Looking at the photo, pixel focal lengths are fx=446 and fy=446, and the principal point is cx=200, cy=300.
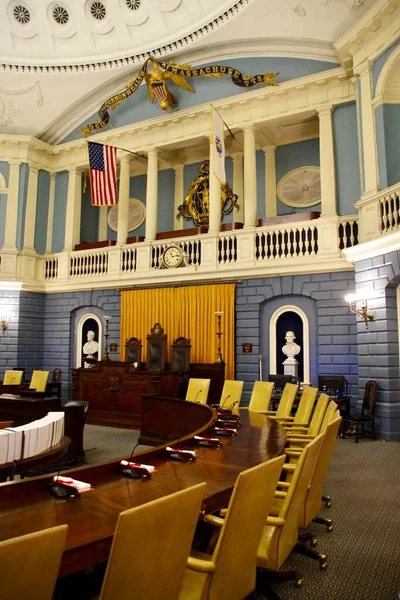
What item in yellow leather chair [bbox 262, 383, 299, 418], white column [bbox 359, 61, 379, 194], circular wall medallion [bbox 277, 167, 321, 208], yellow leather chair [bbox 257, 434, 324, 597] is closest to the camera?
yellow leather chair [bbox 257, 434, 324, 597]

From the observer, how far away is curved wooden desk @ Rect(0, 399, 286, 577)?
1830 mm

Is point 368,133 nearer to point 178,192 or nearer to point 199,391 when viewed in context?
point 199,391

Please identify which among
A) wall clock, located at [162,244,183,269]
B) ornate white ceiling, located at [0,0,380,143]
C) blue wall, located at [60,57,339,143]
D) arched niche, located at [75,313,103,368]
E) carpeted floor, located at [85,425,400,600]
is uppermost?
ornate white ceiling, located at [0,0,380,143]

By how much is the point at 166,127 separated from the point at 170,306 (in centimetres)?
526

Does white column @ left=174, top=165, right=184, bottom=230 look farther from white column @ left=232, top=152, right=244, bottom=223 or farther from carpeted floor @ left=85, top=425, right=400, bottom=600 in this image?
carpeted floor @ left=85, top=425, right=400, bottom=600

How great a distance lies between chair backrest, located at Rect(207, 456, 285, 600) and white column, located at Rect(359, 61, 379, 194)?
26.1ft

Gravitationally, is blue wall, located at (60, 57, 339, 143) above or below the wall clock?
above

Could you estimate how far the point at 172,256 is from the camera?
1191cm

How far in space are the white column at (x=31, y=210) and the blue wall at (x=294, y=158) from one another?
25.3ft

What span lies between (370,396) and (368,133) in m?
5.28

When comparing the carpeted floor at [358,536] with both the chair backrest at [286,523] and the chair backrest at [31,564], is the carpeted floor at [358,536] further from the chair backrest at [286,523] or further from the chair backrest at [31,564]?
the chair backrest at [31,564]

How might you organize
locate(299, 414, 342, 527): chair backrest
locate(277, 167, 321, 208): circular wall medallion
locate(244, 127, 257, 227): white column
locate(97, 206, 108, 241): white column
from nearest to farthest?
locate(299, 414, 342, 527): chair backrest, locate(244, 127, 257, 227): white column, locate(277, 167, 321, 208): circular wall medallion, locate(97, 206, 108, 241): white column

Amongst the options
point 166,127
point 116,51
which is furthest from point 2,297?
point 116,51

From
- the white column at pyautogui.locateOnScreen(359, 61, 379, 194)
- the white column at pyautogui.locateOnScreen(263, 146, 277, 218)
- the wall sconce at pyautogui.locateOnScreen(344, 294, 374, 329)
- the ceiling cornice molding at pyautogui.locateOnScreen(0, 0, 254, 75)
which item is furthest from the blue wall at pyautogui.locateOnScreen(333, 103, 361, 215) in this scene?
the ceiling cornice molding at pyautogui.locateOnScreen(0, 0, 254, 75)
